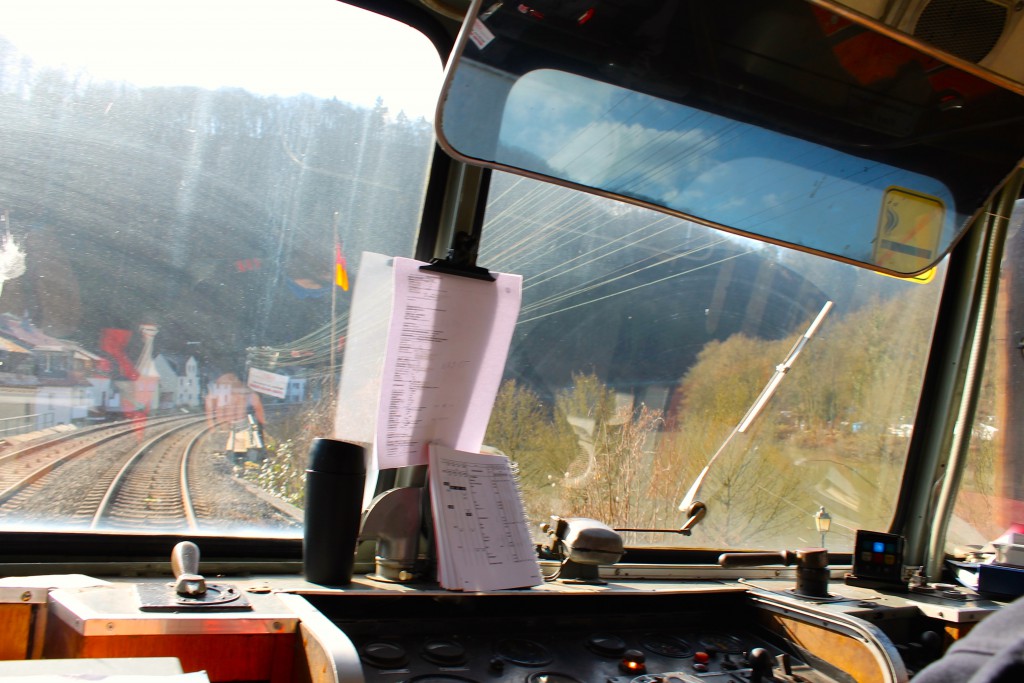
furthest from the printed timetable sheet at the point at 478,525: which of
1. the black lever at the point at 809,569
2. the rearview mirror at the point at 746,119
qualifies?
the rearview mirror at the point at 746,119

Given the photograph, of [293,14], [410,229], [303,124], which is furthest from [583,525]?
[293,14]

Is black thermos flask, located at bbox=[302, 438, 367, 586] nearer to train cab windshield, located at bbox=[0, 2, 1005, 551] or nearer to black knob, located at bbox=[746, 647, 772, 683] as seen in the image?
train cab windshield, located at bbox=[0, 2, 1005, 551]

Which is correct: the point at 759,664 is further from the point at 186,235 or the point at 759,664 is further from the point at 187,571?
the point at 186,235

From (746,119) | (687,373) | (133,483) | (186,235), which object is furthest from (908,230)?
(133,483)

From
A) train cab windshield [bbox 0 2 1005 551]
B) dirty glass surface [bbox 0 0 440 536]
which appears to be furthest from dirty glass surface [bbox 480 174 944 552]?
dirty glass surface [bbox 0 0 440 536]

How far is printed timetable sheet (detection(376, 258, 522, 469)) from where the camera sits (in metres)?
1.80

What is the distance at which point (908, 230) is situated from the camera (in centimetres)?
165

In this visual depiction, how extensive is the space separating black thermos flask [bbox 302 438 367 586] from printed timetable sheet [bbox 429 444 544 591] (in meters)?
0.21

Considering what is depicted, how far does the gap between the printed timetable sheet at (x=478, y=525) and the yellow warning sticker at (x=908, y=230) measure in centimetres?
96

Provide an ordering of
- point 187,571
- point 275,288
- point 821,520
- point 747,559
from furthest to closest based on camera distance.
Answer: point 821,520, point 747,559, point 275,288, point 187,571

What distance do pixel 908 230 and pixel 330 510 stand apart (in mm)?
1306

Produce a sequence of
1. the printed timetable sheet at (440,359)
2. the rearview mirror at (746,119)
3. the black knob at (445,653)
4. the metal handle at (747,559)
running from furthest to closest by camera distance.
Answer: the metal handle at (747,559) → the printed timetable sheet at (440,359) → the black knob at (445,653) → the rearview mirror at (746,119)

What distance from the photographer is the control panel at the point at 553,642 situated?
1.49 metres

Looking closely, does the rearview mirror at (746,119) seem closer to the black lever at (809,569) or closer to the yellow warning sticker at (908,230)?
the yellow warning sticker at (908,230)
